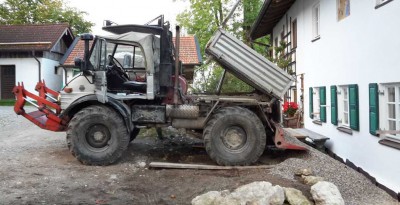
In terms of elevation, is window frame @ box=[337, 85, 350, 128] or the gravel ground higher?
window frame @ box=[337, 85, 350, 128]

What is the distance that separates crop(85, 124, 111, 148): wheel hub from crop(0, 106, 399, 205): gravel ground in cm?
47

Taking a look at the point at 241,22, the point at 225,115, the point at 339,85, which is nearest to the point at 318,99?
the point at 339,85

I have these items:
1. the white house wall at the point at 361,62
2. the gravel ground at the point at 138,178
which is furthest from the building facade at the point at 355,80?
the gravel ground at the point at 138,178

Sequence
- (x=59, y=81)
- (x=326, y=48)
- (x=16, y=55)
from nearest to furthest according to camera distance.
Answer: (x=326, y=48), (x=16, y=55), (x=59, y=81)

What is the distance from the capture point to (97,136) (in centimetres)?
766

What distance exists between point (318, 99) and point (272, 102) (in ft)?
13.0

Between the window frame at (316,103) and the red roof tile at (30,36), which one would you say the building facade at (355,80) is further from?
the red roof tile at (30,36)

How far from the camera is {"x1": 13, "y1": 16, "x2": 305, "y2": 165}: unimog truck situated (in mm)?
7641

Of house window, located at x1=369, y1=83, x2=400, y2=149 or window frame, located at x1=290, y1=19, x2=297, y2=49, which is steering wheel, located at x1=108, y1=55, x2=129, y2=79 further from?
window frame, located at x1=290, y1=19, x2=297, y2=49

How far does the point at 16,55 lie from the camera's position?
27.1 m

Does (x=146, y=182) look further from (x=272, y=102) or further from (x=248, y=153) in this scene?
(x=272, y=102)

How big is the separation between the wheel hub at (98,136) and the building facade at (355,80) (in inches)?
188

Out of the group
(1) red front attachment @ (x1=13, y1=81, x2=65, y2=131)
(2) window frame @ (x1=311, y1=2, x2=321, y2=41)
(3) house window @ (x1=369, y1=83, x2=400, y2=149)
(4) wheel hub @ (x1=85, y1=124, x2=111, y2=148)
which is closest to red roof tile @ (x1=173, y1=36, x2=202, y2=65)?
(2) window frame @ (x1=311, y1=2, x2=321, y2=41)

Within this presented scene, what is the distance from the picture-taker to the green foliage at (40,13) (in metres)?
40.8
